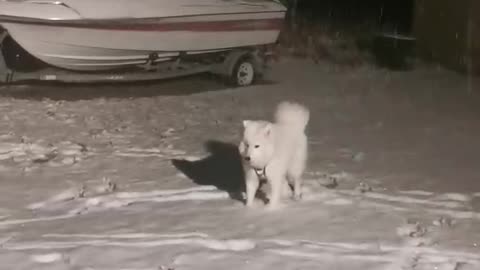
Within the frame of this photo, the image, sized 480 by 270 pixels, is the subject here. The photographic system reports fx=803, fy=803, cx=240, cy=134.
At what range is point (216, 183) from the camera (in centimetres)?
542

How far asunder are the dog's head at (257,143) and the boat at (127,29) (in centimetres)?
413

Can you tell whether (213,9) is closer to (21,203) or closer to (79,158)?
(79,158)

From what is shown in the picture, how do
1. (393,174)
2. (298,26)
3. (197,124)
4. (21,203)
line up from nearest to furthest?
1. (21,203)
2. (393,174)
3. (197,124)
4. (298,26)

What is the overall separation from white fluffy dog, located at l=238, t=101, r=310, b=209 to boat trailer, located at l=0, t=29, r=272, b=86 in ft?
13.7

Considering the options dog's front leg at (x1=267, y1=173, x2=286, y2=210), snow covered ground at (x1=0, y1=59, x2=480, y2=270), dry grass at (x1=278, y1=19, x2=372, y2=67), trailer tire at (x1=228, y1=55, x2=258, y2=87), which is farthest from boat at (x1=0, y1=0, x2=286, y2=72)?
dog's front leg at (x1=267, y1=173, x2=286, y2=210)

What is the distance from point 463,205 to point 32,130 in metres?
3.64

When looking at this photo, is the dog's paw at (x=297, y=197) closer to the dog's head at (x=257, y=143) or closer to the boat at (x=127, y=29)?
the dog's head at (x=257, y=143)

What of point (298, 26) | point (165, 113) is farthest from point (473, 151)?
point (298, 26)

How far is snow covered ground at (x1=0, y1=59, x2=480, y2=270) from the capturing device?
412cm

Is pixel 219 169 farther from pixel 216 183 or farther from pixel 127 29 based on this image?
pixel 127 29

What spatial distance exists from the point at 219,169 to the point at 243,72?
3.84 m

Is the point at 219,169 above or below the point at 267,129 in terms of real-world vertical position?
below

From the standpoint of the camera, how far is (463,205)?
5.05 metres

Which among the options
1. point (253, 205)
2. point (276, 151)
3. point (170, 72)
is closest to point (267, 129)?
point (276, 151)
